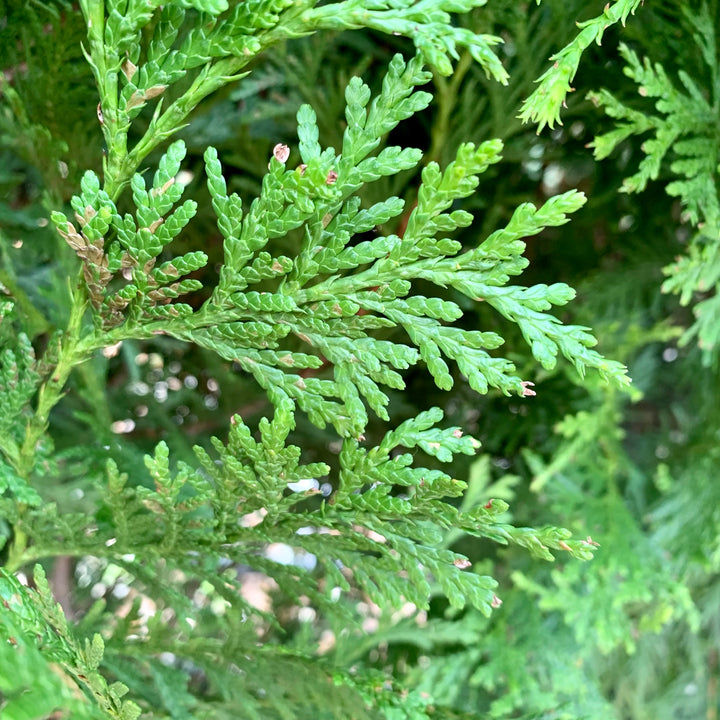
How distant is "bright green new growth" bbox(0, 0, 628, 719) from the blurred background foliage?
151mm

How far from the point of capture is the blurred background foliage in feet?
2.47

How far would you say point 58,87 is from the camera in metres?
0.72

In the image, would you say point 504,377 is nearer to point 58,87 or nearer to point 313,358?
point 313,358

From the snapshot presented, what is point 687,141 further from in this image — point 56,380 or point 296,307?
point 56,380

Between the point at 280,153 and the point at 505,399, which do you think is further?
the point at 505,399

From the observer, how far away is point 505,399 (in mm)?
983

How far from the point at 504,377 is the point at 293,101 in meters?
Answer: 0.53

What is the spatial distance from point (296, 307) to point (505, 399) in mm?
527

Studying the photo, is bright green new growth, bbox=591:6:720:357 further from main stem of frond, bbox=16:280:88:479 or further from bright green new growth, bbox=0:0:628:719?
main stem of frond, bbox=16:280:88:479

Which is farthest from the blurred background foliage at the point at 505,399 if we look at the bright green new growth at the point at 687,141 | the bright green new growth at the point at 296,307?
the bright green new growth at the point at 296,307

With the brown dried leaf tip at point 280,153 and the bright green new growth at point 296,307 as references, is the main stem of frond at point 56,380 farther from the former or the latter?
the brown dried leaf tip at point 280,153

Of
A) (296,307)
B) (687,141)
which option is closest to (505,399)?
(687,141)

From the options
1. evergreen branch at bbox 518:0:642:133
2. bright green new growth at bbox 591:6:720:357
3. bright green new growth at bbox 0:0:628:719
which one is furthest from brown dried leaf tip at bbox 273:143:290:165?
bright green new growth at bbox 591:6:720:357

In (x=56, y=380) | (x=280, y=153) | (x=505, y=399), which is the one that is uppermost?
(x=280, y=153)
